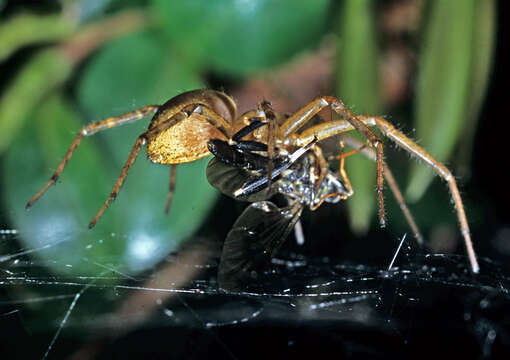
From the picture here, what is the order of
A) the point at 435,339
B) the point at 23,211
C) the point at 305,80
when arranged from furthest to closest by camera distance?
the point at 305,80, the point at 23,211, the point at 435,339

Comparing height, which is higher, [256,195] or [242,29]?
[242,29]

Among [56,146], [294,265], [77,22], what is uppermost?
[77,22]

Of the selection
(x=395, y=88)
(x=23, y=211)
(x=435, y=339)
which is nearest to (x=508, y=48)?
(x=395, y=88)

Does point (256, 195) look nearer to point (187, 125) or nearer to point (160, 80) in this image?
point (187, 125)

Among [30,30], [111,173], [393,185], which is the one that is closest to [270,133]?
[393,185]

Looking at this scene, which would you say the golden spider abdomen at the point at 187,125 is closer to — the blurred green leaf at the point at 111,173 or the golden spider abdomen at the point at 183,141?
the golden spider abdomen at the point at 183,141

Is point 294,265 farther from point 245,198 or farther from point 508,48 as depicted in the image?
point 508,48

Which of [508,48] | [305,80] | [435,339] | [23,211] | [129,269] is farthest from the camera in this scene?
[305,80]

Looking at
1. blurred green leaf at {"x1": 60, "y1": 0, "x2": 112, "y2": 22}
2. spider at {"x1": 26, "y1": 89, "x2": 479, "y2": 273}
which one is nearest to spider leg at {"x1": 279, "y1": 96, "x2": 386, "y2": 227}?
spider at {"x1": 26, "y1": 89, "x2": 479, "y2": 273}
